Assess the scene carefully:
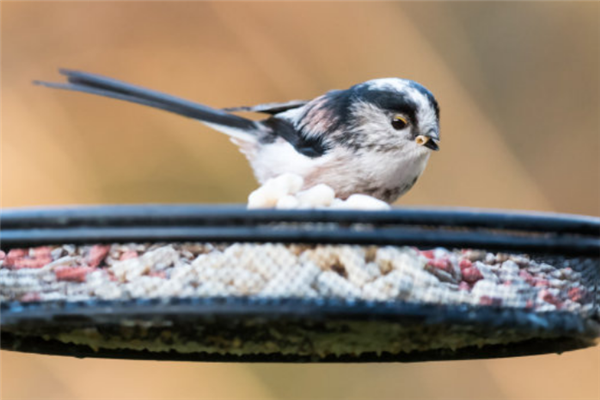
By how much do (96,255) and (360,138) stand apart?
28.2 inches

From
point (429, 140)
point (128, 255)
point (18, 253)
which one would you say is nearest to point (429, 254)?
point (128, 255)

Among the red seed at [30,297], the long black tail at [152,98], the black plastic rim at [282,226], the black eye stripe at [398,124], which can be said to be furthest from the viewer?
the black eye stripe at [398,124]

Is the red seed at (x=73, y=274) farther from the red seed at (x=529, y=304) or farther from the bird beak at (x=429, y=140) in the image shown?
the bird beak at (x=429, y=140)

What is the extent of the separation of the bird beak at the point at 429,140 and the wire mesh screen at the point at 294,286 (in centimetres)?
54

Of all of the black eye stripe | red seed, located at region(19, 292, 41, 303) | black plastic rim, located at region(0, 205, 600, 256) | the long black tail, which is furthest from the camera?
the black eye stripe

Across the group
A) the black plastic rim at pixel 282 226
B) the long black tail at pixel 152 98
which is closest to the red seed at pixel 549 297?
the black plastic rim at pixel 282 226

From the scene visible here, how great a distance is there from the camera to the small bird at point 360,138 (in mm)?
1464

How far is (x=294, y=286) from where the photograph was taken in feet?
2.63

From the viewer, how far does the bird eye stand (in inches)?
58.1

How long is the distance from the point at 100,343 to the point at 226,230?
0.98ft

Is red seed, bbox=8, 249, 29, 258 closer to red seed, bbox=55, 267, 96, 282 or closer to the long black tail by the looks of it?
red seed, bbox=55, 267, 96, 282

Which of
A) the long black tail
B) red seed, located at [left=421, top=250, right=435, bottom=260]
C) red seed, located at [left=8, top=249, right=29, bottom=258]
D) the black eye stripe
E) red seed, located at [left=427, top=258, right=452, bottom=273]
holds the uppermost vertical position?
the black eye stripe

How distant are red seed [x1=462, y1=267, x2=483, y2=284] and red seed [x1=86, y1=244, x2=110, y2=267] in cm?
35

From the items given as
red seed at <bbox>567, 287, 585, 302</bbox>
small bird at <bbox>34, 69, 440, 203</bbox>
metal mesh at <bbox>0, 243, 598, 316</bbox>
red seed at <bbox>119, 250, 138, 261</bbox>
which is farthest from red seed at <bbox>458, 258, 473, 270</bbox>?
small bird at <bbox>34, 69, 440, 203</bbox>
